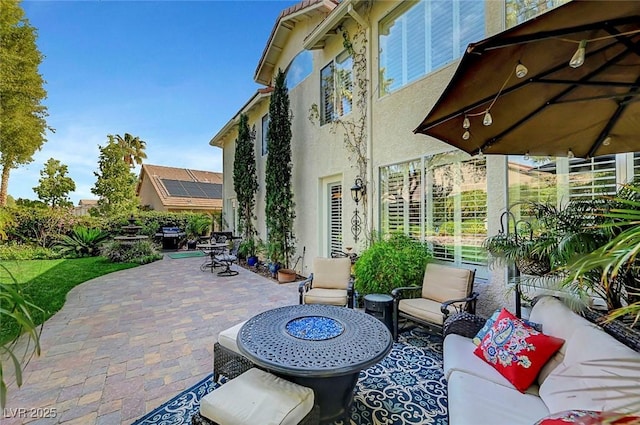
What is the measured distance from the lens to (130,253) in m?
11.0

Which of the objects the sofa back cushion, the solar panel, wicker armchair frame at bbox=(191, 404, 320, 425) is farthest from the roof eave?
the solar panel

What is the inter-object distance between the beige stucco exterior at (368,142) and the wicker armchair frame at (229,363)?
3.48 meters

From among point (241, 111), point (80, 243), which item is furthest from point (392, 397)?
point (80, 243)

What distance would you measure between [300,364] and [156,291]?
596 centimetres

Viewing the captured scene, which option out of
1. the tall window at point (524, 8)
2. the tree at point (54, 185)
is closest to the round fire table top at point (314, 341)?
the tall window at point (524, 8)

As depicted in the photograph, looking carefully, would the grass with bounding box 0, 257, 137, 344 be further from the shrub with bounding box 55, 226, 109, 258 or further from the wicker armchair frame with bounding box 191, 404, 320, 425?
the wicker armchair frame with bounding box 191, 404, 320, 425

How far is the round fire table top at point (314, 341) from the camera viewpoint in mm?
2109

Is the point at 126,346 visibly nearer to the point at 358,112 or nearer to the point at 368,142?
the point at 368,142

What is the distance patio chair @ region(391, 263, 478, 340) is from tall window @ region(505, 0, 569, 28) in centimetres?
355

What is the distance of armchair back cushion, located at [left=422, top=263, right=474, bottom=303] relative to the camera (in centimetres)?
388

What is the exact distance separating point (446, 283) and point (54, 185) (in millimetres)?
18732

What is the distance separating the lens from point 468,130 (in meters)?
2.93

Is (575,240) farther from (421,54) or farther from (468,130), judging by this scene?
(421,54)

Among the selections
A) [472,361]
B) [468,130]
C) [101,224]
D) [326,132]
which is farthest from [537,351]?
[101,224]
